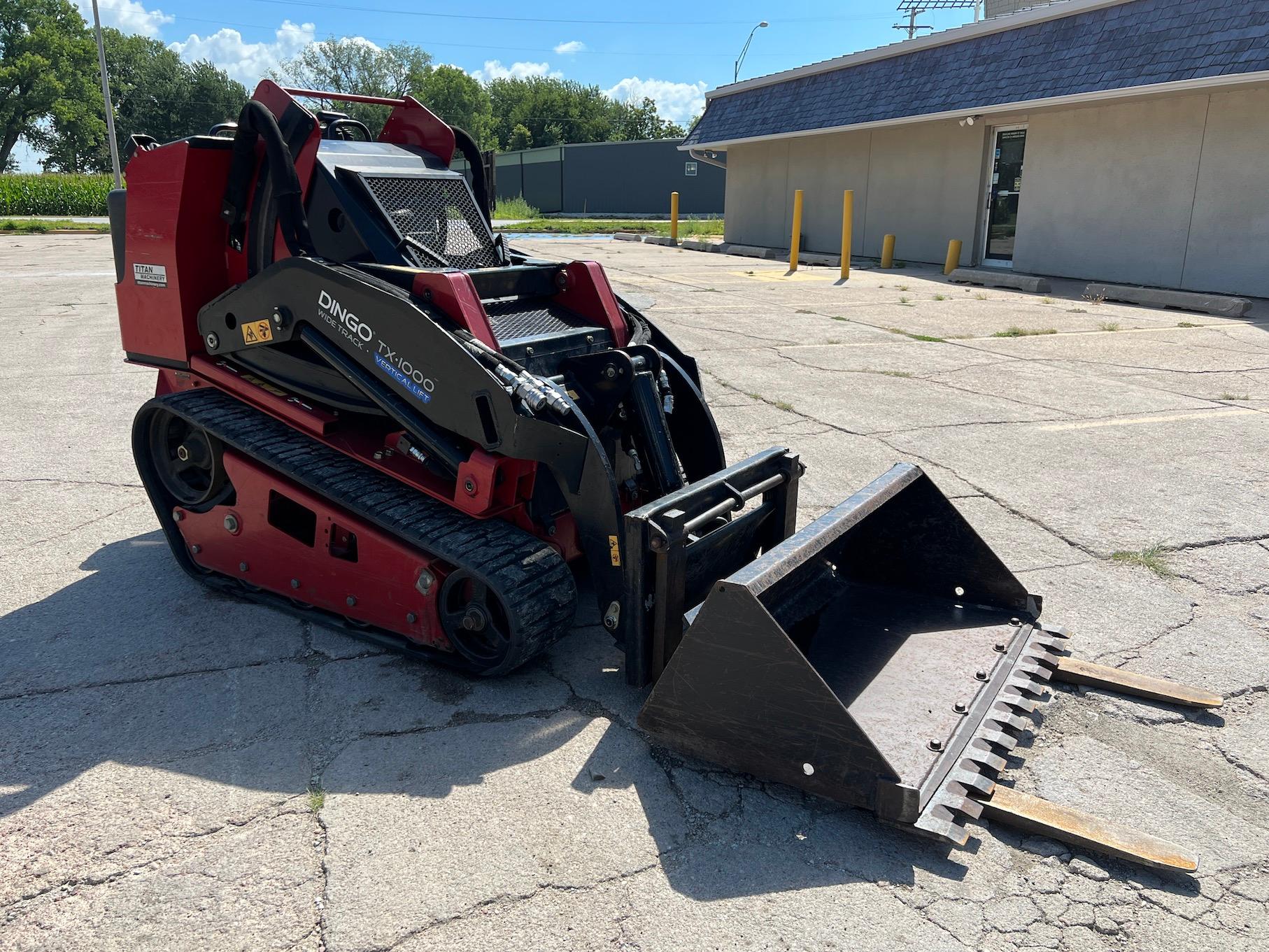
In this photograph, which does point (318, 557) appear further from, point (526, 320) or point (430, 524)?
point (526, 320)

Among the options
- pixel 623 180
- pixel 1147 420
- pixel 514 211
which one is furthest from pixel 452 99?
pixel 1147 420

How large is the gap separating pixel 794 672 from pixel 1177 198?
582 inches

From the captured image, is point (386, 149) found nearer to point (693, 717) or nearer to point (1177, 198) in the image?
point (693, 717)

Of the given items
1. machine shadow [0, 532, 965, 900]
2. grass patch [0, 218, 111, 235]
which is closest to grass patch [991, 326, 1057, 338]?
machine shadow [0, 532, 965, 900]

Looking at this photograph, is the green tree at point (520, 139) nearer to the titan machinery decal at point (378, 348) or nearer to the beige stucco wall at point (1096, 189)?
the beige stucco wall at point (1096, 189)

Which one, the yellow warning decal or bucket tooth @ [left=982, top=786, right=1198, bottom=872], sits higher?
the yellow warning decal

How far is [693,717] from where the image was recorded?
305 centimetres

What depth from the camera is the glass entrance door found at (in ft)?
57.3

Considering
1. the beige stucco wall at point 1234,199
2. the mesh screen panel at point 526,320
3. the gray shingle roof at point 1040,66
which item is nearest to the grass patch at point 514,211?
the gray shingle roof at point 1040,66

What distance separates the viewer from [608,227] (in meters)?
33.9

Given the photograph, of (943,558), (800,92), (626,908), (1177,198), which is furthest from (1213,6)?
(626,908)

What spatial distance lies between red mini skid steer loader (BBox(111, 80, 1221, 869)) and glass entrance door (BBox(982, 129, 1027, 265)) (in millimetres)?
15207

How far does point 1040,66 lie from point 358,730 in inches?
645

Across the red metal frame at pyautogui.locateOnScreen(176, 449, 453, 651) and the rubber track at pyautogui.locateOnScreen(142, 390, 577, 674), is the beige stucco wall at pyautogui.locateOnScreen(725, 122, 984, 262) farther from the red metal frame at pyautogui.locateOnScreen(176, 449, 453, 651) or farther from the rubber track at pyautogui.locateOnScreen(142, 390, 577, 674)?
the red metal frame at pyautogui.locateOnScreen(176, 449, 453, 651)
